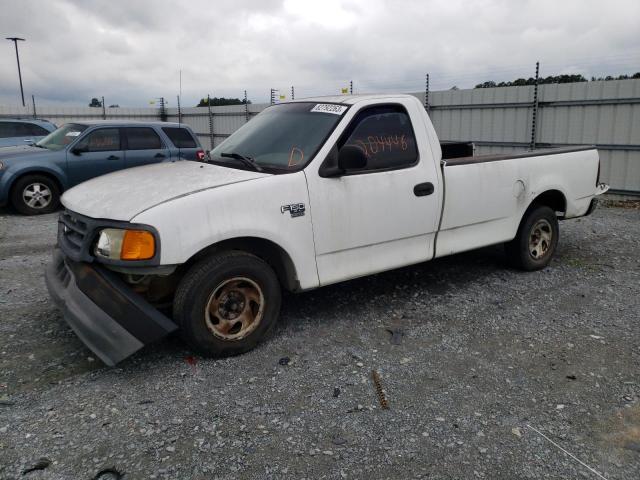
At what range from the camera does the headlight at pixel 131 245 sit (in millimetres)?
3496

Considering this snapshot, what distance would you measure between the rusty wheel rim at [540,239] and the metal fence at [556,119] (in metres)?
5.94

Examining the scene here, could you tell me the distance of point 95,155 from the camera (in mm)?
10062

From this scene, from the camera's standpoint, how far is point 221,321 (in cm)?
389

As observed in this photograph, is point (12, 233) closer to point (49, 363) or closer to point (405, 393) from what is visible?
point (49, 363)

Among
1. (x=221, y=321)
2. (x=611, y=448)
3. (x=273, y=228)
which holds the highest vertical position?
(x=273, y=228)

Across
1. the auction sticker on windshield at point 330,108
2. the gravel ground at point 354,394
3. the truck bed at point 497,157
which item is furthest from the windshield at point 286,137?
the gravel ground at point 354,394

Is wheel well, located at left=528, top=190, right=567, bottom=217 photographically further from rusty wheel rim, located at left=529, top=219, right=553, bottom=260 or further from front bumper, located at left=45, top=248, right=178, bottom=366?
front bumper, located at left=45, top=248, right=178, bottom=366

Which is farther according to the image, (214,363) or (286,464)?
(214,363)

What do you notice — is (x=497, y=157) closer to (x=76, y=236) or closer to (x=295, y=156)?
(x=295, y=156)

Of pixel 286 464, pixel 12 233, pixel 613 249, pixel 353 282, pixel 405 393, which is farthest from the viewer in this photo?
pixel 12 233

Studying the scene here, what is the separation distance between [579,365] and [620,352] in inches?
18.1

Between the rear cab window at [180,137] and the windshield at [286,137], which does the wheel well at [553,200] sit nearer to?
the windshield at [286,137]

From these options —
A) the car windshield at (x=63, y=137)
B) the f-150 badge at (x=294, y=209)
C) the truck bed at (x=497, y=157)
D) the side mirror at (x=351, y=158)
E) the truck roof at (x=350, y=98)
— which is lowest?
the f-150 badge at (x=294, y=209)

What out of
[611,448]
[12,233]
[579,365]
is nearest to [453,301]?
[579,365]
